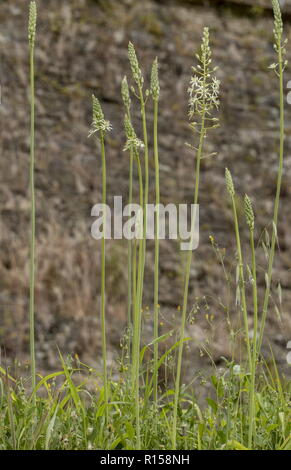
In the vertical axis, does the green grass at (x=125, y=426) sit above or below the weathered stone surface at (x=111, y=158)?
below

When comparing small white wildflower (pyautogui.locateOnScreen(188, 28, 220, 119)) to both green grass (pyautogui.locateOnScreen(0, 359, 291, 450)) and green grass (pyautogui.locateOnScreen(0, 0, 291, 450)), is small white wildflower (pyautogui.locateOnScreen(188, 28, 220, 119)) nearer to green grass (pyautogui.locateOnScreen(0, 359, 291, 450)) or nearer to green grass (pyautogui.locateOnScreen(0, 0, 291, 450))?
green grass (pyautogui.locateOnScreen(0, 0, 291, 450))

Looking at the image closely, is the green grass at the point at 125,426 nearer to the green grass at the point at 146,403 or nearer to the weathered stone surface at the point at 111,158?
the green grass at the point at 146,403

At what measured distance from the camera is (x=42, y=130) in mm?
3029

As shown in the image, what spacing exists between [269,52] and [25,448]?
2573mm

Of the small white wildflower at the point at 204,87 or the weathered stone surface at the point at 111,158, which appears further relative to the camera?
the weathered stone surface at the point at 111,158

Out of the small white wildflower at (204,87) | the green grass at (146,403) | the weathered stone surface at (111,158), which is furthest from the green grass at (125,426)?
the weathered stone surface at (111,158)

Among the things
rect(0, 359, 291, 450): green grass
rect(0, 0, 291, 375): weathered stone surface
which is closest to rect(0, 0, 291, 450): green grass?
rect(0, 359, 291, 450): green grass

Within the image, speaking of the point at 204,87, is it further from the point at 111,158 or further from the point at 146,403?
the point at 111,158

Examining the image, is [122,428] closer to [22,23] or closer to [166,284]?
[166,284]

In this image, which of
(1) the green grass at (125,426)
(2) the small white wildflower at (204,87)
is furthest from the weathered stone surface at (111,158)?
(2) the small white wildflower at (204,87)

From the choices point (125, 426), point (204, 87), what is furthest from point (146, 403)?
point (204, 87)
